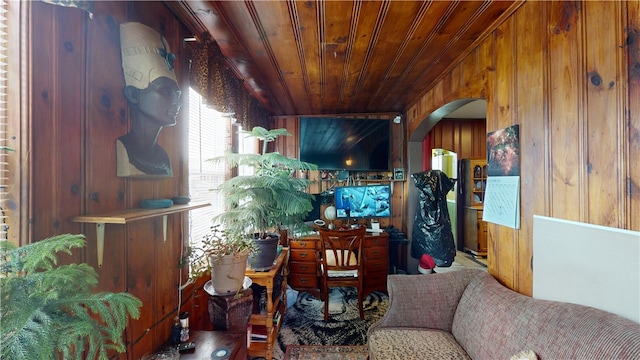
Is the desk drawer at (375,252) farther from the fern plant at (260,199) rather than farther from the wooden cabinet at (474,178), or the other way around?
the wooden cabinet at (474,178)

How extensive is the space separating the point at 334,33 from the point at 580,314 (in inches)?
76.6

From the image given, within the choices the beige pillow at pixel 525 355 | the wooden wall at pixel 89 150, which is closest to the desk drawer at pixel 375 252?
the beige pillow at pixel 525 355

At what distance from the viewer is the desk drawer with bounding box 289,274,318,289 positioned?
2807mm

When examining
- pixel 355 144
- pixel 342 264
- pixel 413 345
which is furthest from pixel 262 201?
pixel 355 144

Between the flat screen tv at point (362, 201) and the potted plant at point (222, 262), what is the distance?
192cm

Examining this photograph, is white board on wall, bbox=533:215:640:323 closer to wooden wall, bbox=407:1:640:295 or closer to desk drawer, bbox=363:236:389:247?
wooden wall, bbox=407:1:640:295

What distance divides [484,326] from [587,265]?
1.87 ft

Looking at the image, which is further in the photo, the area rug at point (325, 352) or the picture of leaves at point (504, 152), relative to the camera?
the area rug at point (325, 352)

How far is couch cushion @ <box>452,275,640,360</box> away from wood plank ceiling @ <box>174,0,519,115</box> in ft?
5.40

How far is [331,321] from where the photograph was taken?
2.43 m

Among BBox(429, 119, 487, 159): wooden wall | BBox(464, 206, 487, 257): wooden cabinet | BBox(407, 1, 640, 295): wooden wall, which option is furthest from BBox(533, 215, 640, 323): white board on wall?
BBox(464, 206, 487, 257): wooden cabinet

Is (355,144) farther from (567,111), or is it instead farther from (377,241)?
(567,111)

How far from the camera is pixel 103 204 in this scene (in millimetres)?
1007

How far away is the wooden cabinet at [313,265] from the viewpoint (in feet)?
9.23
